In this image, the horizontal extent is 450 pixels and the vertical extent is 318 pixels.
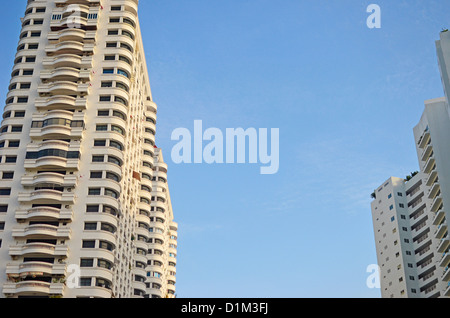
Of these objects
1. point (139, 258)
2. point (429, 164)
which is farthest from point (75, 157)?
point (429, 164)

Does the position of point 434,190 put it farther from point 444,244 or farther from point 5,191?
point 5,191

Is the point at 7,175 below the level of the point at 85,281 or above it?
above

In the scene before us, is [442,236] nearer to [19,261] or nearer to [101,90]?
[101,90]

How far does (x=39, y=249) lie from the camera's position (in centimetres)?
7406

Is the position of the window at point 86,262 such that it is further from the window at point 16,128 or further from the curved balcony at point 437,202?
the curved balcony at point 437,202

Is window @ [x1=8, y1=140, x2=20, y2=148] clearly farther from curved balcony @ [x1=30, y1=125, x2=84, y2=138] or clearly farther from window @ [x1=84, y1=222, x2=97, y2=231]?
window @ [x1=84, y1=222, x2=97, y2=231]

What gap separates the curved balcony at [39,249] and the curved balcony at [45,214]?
12.8 ft

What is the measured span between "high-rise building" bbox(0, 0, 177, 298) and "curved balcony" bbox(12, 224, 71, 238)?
0.13 m

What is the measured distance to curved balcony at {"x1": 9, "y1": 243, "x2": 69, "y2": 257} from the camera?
7394cm

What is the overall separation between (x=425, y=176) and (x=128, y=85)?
53615mm

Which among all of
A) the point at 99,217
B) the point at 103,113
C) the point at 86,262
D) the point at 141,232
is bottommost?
the point at 86,262

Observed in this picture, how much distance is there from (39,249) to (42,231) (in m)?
2.47

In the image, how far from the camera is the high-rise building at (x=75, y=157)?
74438 mm

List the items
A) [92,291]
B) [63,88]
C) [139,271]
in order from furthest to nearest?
[139,271] < [63,88] < [92,291]
